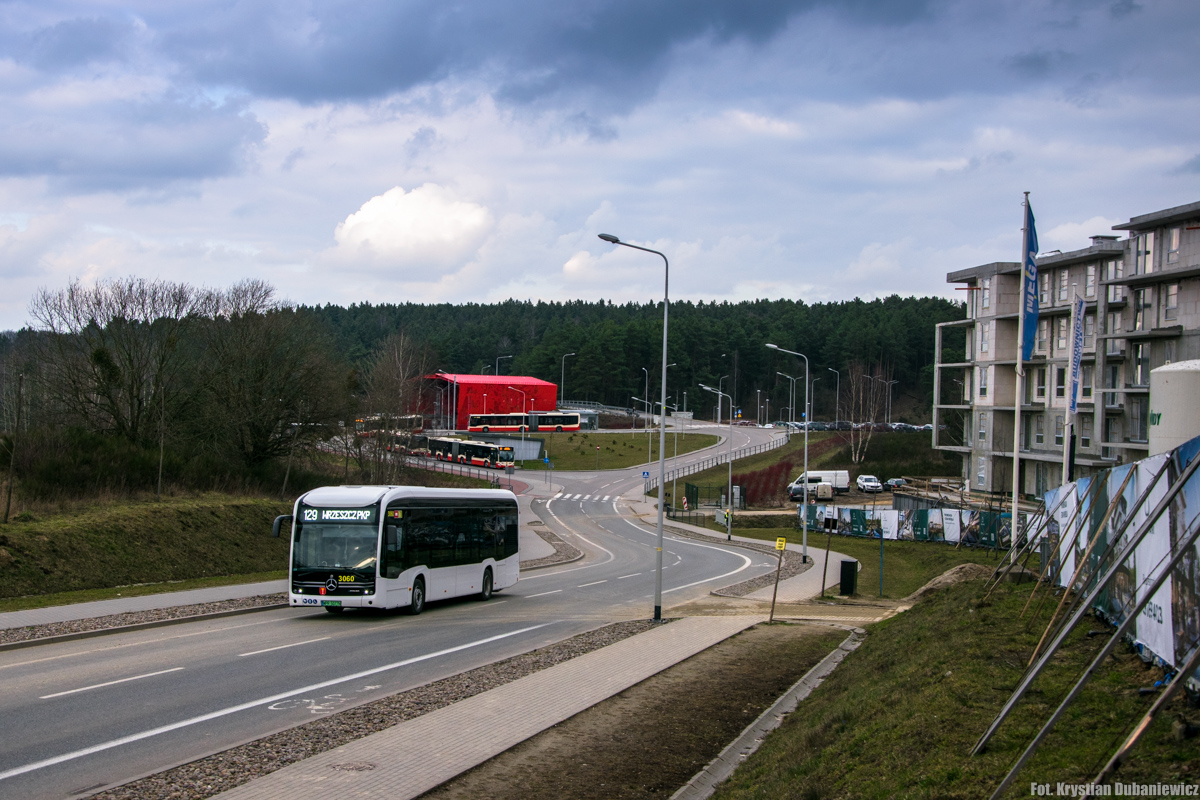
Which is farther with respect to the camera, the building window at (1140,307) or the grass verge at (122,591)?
the building window at (1140,307)

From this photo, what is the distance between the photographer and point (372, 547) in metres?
20.5

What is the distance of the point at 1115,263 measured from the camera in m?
50.6

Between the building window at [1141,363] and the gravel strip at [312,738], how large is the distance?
1684 inches

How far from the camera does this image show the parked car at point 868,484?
71625 millimetres

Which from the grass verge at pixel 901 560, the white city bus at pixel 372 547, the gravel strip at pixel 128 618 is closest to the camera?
the gravel strip at pixel 128 618

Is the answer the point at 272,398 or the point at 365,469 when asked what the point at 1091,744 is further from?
the point at 365,469

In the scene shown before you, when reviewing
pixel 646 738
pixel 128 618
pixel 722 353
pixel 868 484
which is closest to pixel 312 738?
pixel 646 738

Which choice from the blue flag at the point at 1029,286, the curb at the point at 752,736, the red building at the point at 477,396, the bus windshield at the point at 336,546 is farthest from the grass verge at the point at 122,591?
the red building at the point at 477,396

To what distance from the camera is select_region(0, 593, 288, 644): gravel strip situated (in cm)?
1689

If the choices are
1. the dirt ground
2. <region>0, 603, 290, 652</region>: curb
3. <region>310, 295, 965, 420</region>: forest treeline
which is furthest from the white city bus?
<region>310, 295, 965, 420</region>: forest treeline

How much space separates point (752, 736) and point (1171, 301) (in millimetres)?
44308

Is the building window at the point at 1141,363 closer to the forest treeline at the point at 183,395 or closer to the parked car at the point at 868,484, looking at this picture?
the forest treeline at the point at 183,395

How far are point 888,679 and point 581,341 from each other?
138 metres

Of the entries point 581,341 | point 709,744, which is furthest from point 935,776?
point 581,341
